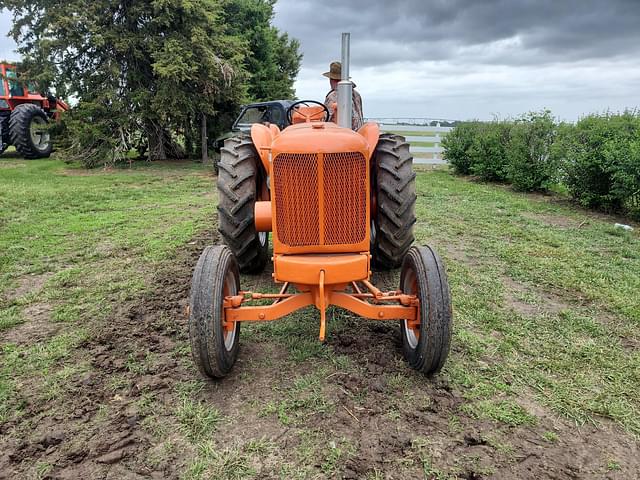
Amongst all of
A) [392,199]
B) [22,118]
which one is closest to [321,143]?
[392,199]

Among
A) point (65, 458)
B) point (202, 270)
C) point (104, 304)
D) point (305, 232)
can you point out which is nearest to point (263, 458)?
point (65, 458)

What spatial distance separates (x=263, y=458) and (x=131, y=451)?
0.63m

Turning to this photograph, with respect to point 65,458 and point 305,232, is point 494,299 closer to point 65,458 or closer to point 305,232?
point 305,232

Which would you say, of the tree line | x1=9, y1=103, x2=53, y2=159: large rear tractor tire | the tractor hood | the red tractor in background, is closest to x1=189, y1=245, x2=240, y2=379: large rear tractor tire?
the tractor hood

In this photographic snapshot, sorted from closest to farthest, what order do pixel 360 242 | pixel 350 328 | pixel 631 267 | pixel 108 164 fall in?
pixel 360 242 → pixel 350 328 → pixel 631 267 → pixel 108 164

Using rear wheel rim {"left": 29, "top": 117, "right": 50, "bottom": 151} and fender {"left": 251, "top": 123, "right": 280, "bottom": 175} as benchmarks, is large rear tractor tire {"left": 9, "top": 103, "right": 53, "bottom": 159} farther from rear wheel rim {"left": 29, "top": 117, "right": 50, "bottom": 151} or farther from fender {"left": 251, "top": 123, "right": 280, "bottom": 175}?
fender {"left": 251, "top": 123, "right": 280, "bottom": 175}

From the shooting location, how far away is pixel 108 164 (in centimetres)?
1312

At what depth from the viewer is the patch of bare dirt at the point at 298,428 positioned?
7.25 ft

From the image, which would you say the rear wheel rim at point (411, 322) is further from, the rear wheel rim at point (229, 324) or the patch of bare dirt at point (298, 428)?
the rear wheel rim at point (229, 324)

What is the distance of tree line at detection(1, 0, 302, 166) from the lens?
1189cm

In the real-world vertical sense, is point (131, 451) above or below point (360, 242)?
below

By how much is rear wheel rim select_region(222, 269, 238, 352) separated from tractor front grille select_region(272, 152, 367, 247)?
414 millimetres

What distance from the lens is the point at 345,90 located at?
3.46 m

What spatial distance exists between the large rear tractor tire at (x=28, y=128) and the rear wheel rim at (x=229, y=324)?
12.5 meters
